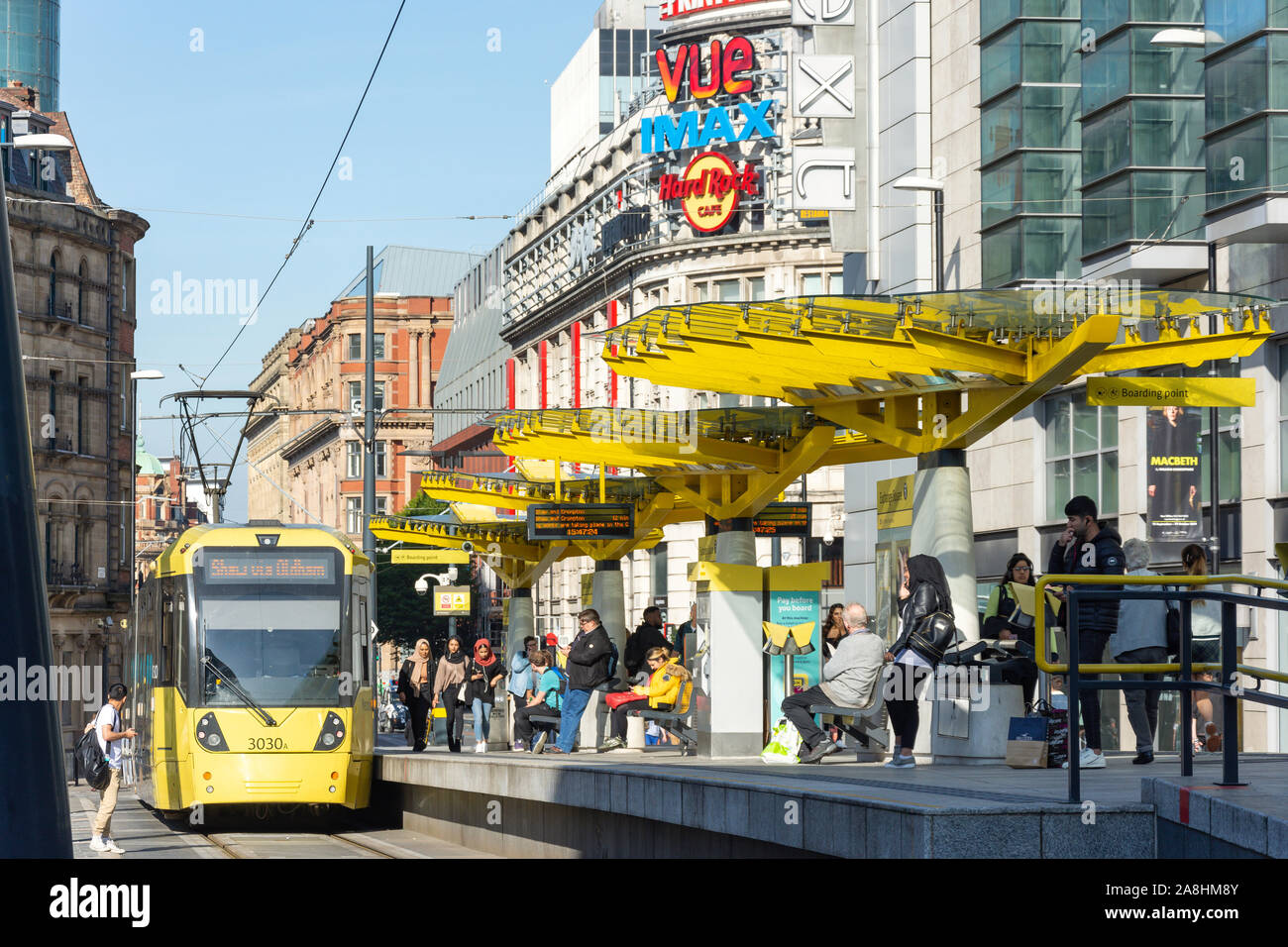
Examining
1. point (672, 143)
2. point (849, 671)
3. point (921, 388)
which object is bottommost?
point (849, 671)

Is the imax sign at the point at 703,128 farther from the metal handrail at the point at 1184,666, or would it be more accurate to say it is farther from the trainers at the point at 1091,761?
the metal handrail at the point at 1184,666

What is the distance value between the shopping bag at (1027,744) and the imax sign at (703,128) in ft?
159

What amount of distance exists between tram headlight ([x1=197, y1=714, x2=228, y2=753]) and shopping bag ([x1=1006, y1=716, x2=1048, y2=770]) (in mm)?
10582

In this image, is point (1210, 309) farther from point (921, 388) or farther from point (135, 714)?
point (135, 714)

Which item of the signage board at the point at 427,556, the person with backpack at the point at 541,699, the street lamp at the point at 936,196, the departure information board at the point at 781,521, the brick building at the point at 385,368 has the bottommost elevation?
the person with backpack at the point at 541,699

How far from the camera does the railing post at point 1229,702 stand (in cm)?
911

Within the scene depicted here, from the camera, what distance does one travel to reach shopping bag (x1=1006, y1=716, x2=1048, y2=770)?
1333 cm

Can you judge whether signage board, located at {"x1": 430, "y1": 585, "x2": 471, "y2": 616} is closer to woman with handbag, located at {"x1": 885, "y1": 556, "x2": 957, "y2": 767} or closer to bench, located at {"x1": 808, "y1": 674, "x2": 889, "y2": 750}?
bench, located at {"x1": 808, "y1": 674, "x2": 889, "y2": 750}

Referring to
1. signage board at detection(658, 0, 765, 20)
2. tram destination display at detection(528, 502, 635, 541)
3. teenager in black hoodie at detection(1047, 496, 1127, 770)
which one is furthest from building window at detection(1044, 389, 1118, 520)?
signage board at detection(658, 0, 765, 20)

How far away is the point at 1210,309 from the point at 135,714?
15503 mm

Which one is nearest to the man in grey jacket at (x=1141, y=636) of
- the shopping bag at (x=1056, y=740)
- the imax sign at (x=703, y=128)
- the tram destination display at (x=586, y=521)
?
the shopping bag at (x=1056, y=740)

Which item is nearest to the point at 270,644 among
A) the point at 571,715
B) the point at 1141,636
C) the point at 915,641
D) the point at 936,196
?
the point at 571,715
